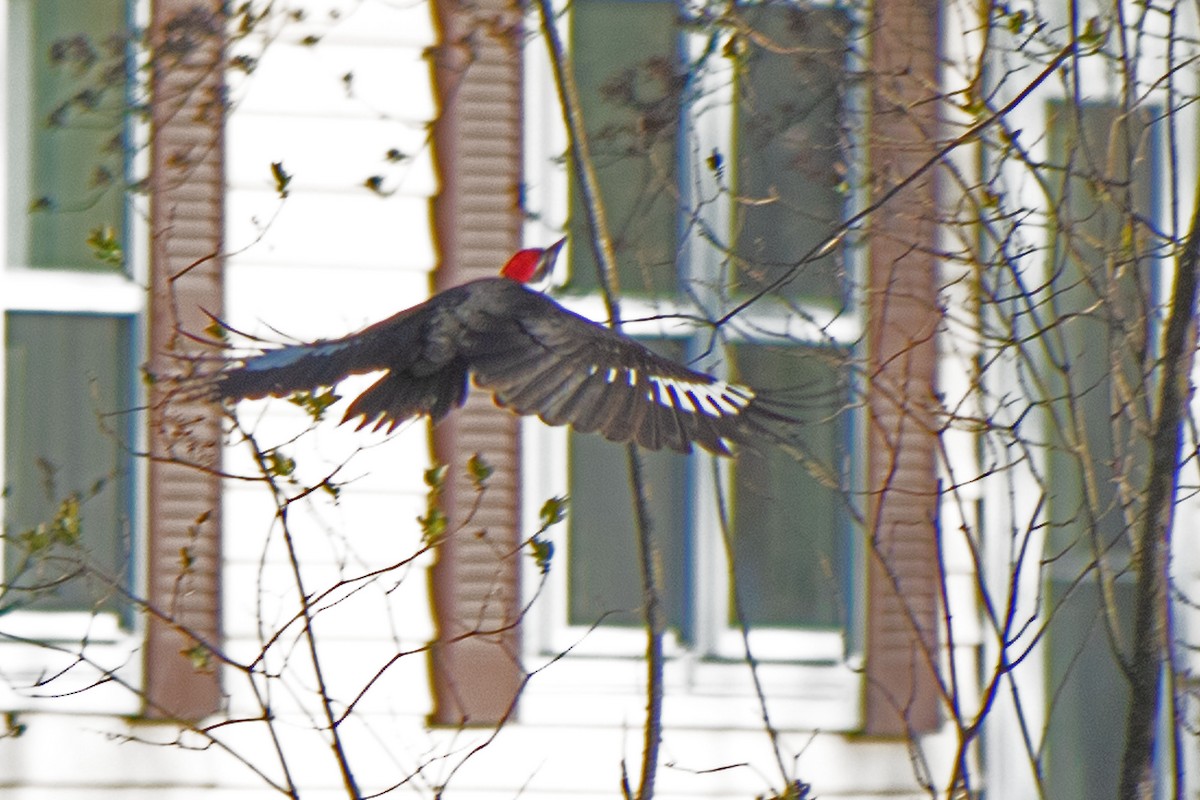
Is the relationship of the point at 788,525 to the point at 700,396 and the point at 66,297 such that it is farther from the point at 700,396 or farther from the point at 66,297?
the point at 66,297

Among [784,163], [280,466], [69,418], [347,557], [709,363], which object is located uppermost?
[784,163]

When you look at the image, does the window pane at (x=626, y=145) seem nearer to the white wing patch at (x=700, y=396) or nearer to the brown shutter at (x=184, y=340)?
the brown shutter at (x=184, y=340)

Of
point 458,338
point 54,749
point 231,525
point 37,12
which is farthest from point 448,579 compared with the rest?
point 37,12

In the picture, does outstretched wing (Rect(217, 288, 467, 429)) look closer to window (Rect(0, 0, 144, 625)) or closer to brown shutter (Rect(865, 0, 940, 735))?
window (Rect(0, 0, 144, 625))

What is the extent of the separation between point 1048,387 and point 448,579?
163 centimetres

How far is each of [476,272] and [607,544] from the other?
2.47 ft

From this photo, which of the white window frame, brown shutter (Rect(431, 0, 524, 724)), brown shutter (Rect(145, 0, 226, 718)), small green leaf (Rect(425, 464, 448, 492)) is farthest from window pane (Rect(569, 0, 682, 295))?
small green leaf (Rect(425, 464, 448, 492))

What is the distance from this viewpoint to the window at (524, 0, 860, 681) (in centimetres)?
369

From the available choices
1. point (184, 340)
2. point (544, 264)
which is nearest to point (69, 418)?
point (184, 340)

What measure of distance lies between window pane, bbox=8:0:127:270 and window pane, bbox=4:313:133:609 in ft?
0.55

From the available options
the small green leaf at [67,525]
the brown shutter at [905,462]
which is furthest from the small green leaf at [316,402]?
the brown shutter at [905,462]

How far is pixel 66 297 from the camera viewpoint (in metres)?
3.57

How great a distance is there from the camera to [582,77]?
378 centimetres

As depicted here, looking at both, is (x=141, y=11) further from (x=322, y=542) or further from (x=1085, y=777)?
(x=1085, y=777)
